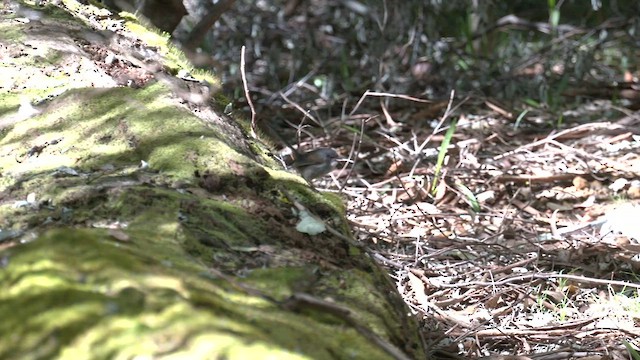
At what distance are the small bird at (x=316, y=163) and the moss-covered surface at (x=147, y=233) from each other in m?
0.83

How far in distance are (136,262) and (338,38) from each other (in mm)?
4257

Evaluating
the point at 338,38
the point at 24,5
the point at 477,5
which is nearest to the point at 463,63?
the point at 477,5

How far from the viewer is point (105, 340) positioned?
104 cm

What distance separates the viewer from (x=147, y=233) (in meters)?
1.40

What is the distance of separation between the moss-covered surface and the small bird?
83cm

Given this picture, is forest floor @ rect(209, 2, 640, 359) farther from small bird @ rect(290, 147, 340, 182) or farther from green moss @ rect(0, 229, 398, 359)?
green moss @ rect(0, 229, 398, 359)

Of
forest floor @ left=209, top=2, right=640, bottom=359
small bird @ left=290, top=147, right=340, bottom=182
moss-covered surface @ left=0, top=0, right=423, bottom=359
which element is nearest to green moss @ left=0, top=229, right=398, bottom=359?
moss-covered surface @ left=0, top=0, right=423, bottom=359

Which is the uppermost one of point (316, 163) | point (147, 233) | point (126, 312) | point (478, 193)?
point (126, 312)

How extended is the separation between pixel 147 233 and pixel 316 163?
1.68 meters

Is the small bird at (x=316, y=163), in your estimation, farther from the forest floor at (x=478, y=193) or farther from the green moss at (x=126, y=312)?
the green moss at (x=126, y=312)

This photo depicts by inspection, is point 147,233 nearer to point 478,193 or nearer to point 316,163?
point 316,163

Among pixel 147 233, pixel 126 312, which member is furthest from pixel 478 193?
pixel 126 312

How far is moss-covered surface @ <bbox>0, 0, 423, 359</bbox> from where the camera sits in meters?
1.07

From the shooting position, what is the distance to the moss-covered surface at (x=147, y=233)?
107 centimetres
